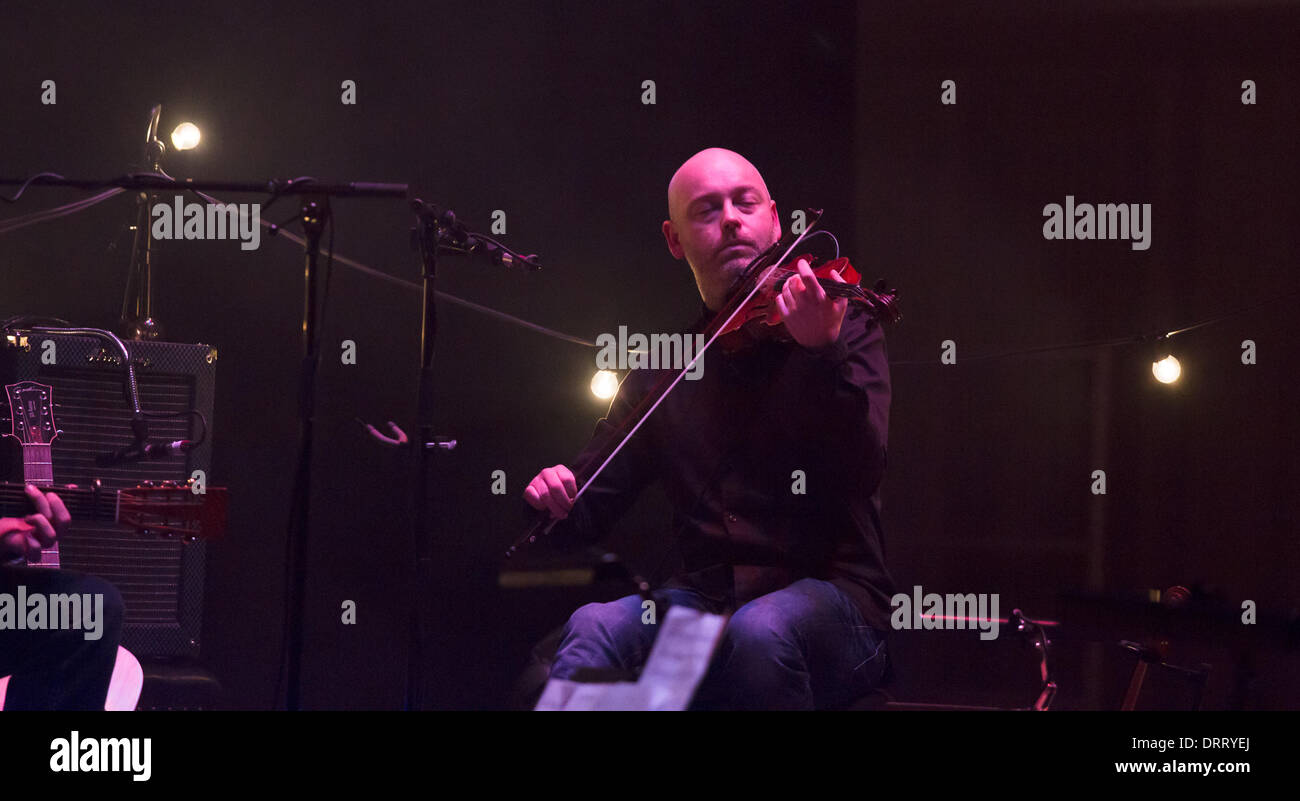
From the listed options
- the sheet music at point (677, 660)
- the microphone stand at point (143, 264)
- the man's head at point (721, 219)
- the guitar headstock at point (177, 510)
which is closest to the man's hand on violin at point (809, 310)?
the man's head at point (721, 219)

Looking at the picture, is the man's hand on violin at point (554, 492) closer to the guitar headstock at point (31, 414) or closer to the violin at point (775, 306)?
the violin at point (775, 306)

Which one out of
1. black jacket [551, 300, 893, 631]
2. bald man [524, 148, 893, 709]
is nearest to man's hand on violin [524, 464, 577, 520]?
bald man [524, 148, 893, 709]

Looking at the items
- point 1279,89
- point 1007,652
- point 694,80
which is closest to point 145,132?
point 694,80

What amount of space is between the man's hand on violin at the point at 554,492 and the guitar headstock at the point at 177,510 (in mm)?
716

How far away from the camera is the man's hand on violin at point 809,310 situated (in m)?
2.15

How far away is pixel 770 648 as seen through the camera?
2.04 metres

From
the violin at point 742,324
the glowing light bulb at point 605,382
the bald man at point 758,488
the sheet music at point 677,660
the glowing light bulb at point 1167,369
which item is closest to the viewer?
the sheet music at point 677,660

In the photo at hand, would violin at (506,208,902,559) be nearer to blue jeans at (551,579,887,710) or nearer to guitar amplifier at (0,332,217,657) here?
blue jeans at (551,579,887,710)

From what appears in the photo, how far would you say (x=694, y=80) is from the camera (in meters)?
3.70

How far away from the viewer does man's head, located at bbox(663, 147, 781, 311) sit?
2576 millimetres

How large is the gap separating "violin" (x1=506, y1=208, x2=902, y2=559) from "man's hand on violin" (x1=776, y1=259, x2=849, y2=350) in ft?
0.39
